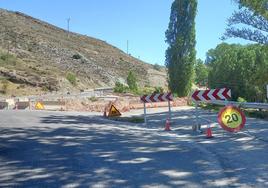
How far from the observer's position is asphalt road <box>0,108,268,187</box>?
8.87m

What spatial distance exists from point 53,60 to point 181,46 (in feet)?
175

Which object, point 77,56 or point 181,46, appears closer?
point 181,46

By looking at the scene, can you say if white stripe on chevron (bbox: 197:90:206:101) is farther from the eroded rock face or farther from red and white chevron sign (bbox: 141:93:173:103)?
the eroded rock face

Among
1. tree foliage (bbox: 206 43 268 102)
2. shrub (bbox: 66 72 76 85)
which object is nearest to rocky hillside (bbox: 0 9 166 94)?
shrub (bbox: 66 72 76 85)

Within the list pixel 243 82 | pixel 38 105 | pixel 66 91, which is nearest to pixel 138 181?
pixel 38 105

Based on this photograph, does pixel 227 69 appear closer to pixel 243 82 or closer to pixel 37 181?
pixel 243 82

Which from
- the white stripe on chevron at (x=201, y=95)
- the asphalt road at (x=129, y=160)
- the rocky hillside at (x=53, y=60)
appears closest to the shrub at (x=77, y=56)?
the rocky hillside at (x=53, y=60)

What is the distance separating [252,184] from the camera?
8.65m

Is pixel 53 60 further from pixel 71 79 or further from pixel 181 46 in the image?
pixel 181 46

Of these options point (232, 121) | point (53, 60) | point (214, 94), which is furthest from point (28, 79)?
point (232, 121)

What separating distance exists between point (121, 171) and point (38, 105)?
33243 millimetres

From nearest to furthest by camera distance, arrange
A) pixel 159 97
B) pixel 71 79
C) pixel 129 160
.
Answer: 1. pixel 129 160
2. pixel 159 97
3. pixel 71 79

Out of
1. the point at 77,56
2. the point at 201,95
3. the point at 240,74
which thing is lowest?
the point at 201,95

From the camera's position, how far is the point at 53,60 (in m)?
110
